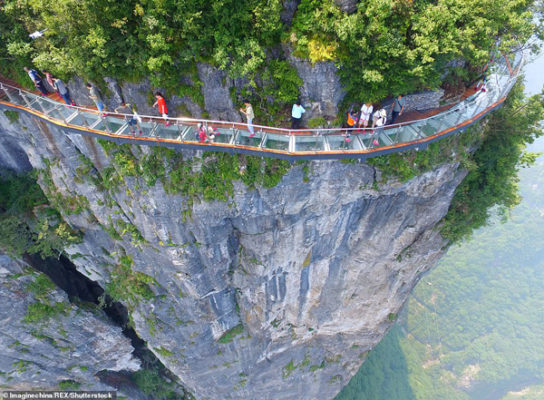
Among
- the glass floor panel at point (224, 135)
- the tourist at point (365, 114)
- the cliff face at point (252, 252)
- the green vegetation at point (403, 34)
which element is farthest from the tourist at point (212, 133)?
the tourist at point (365, 114)

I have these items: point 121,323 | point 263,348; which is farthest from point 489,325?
point 121,323

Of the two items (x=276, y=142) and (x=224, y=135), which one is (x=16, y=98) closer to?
(x=224, y=135)

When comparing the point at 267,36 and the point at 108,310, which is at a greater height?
the point at 267,36

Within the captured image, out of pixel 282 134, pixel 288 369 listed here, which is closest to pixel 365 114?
pixel 282 134

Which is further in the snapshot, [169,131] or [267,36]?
[169,131]

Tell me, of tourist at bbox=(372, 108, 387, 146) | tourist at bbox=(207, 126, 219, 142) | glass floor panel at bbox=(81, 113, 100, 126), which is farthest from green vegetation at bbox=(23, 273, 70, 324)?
tourist at bbox=(372, 108, 387, 146)

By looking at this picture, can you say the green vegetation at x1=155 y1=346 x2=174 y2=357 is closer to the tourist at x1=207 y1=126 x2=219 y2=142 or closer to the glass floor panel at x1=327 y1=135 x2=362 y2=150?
the tourist at x1=207 y1=126 x2=219 y2=142

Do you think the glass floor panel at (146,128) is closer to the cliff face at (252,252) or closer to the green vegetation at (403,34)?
the cliff face at (252,252)
